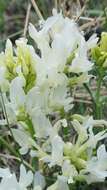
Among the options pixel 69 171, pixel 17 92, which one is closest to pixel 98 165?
pixel 69 171

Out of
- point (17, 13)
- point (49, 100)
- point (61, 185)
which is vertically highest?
point (17, 13)

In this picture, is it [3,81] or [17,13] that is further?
[17,13]

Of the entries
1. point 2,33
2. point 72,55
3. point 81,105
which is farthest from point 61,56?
point 2,33

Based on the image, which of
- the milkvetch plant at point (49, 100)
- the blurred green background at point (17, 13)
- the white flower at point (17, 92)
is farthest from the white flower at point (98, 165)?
the blurred green background at point (17, 13)

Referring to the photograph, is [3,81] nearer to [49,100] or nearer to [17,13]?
[49,100]

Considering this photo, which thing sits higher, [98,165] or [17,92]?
[17,92]

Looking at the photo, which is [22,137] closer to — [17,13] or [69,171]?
[69,171]

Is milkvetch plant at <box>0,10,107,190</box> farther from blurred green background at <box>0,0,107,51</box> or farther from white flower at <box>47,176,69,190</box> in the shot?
blurred green background at <box>0,0,107,51</box>

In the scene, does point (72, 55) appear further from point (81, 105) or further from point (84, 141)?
point (81, 105)

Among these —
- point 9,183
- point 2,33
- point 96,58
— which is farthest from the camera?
point 2,33

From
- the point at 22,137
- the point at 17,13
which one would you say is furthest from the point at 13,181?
the point at 17,13

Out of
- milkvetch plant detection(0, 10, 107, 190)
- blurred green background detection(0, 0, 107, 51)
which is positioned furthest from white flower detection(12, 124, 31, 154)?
blurred green background detection(0, 0, 107, 51)
